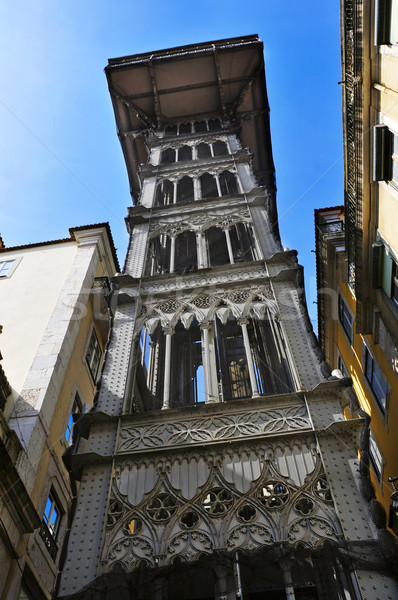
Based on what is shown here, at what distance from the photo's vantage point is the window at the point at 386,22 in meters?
9.70

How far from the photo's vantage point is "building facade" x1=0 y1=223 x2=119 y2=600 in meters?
10.6

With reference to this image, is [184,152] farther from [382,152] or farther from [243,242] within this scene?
[382,152]

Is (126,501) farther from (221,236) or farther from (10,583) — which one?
(221,236)

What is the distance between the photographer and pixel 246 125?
97.7 feet

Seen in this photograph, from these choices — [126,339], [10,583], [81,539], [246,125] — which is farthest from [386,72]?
[246,125]

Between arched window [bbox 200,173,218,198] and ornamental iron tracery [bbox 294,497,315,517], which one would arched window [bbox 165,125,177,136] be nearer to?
arched window [bbox 200,173,218,198]

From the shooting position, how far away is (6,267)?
19.5 meters

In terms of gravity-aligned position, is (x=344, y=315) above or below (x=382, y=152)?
above

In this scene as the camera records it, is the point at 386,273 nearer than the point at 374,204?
Yes

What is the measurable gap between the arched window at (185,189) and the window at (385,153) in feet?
32.7

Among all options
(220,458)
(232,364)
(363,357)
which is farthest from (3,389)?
(363,357)

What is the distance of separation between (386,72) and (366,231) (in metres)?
3.63

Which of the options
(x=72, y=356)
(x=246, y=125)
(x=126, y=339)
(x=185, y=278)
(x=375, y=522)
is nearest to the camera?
(x=375, y=522)

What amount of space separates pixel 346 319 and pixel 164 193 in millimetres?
8558
